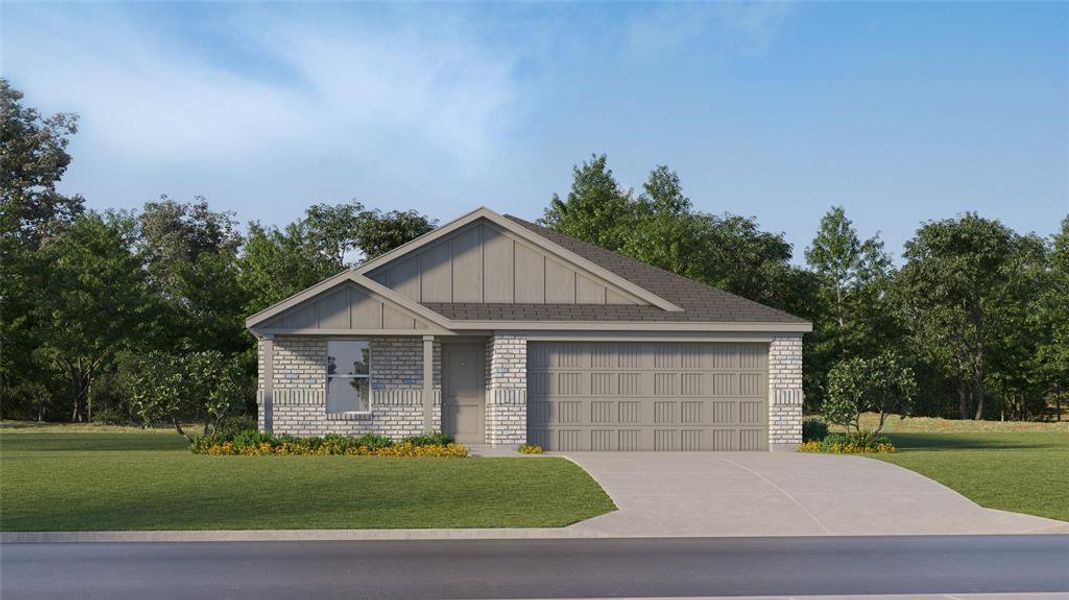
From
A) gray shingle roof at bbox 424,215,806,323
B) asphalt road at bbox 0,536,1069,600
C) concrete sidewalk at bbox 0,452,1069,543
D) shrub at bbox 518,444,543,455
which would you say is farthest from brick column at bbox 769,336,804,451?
asphalt road at bbox 0,536,1069,600

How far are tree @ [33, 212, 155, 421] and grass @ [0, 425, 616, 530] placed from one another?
23.4m

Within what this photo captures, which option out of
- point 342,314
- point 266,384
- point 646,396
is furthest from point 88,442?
point 646,396

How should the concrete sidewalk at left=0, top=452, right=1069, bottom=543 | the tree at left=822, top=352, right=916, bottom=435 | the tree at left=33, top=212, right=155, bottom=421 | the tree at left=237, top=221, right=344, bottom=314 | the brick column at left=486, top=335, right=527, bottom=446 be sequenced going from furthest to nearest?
the tree at left=237, top=221, right=344, bottom=314 < the tree at left=33, top=212, right=155, bottom=421 < the tree at left=822, top=352, right=916, bottom=435 < the brick column at left=486, top=335, right=527, bottom=446 < the concrete sidewalk at left=0, top=452, right=1069, bottom=543

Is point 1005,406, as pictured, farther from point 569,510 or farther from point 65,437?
point 569,510

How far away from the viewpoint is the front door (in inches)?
1180

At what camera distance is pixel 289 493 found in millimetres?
19609

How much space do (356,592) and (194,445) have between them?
16827mm

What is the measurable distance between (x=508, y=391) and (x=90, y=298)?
26.8 m

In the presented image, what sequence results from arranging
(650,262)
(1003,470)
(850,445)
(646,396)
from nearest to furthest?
(1003,470) → (850,445) → (646,396) → (650,262)

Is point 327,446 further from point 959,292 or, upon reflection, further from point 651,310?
point 959,292

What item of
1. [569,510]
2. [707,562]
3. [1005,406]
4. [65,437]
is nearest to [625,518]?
[569,510]

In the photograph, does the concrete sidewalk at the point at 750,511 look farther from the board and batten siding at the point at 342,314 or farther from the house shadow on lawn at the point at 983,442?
the house shadow on lawn at the point at 983,442

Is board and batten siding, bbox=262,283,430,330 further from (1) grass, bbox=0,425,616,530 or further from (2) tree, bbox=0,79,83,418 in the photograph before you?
(2) tree, bbox=0,79,83,418

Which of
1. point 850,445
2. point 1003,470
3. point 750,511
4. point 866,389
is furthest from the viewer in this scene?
point 866,389
